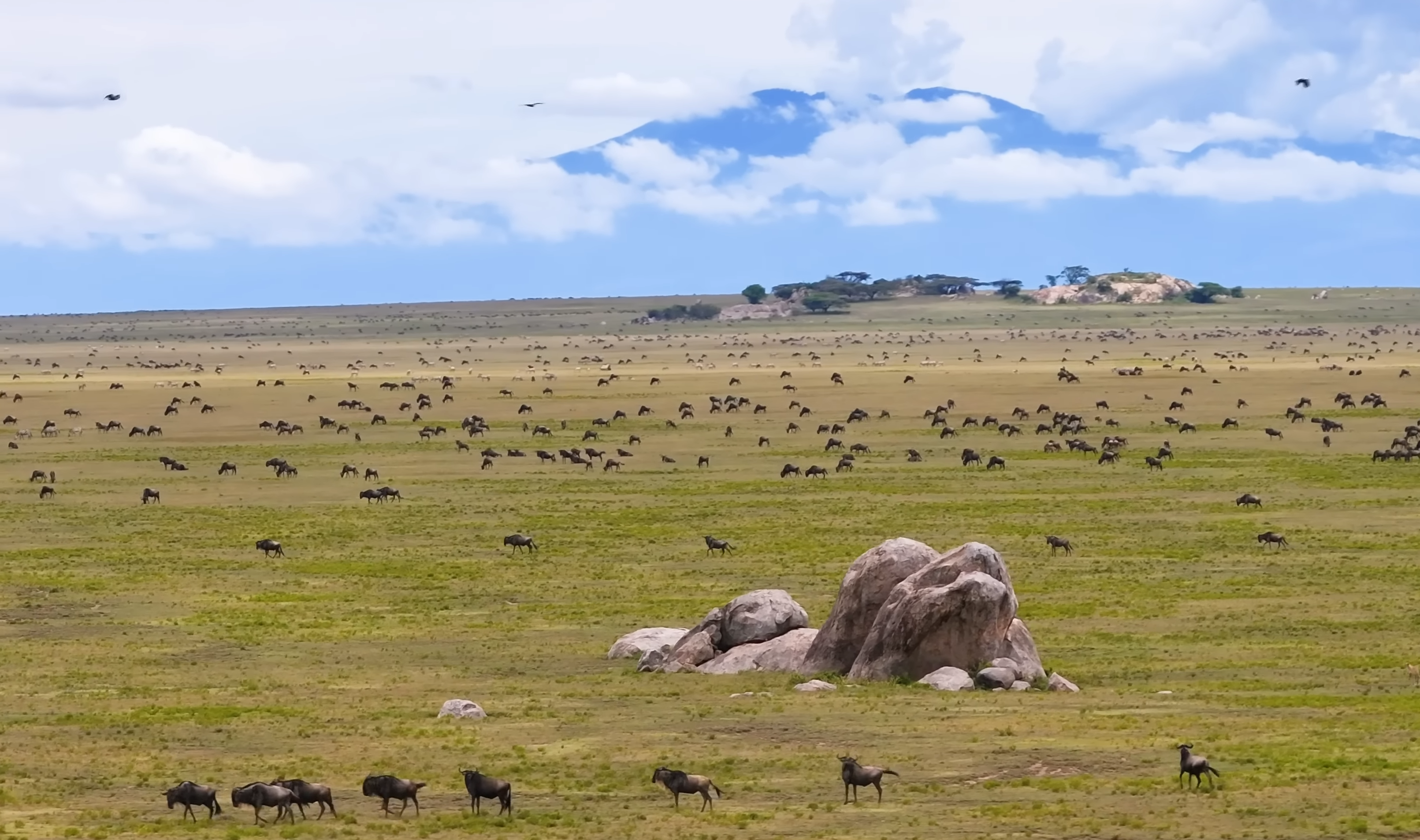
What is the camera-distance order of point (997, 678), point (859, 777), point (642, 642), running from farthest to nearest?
A: point (642, 642) → point (997, 678) → point (859, 777)

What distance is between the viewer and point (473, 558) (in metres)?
54.8

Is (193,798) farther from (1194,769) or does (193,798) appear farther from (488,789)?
(1194,769)

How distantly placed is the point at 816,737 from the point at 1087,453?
168 feet

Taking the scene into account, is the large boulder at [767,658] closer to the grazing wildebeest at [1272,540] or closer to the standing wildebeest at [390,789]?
the standing wildebeest at [390,789]

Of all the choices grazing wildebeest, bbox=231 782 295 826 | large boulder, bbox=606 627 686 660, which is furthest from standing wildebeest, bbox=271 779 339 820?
large boulder, bbox=606 627 686 660

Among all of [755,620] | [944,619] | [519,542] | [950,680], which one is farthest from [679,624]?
[519,542]

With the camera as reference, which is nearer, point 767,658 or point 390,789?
point 390,789

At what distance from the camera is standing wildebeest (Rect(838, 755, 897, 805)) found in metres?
26.4

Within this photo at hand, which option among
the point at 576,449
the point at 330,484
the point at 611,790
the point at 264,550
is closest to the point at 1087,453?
the point at 576,449

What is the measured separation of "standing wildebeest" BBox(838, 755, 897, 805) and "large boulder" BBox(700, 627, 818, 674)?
11456 millimetres

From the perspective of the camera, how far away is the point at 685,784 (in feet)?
85.9

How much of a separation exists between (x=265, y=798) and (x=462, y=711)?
25.2 feet

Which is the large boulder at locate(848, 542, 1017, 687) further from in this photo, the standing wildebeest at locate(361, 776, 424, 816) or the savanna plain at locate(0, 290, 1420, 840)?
the standing wildebeest at locate(361, 776, 424, 816)

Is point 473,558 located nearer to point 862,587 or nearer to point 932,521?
point 932,521
